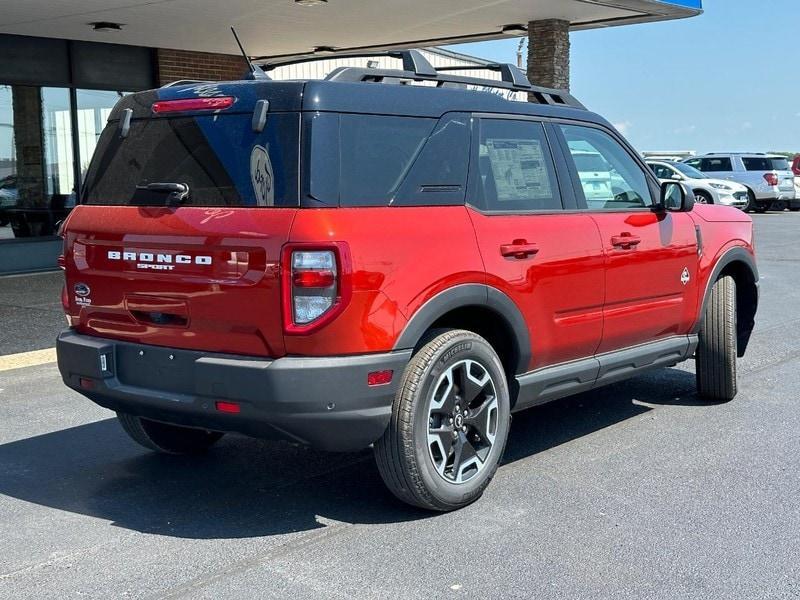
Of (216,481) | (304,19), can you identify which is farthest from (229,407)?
(304,19)

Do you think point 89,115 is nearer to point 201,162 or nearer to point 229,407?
point 201,162

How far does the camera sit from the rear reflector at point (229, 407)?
13.8 feet

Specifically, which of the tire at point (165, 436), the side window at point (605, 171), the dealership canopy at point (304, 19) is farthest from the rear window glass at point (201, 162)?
the dealership canopy at point (304, 19)

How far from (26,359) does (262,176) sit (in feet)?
15.8

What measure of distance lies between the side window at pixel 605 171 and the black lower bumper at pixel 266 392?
1905mm

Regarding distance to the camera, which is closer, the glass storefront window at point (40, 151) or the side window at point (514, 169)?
the side window at point (514, 169)

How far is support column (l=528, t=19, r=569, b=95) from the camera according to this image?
Result: 49.2 feet

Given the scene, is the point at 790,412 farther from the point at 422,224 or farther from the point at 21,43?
the point at 21,43

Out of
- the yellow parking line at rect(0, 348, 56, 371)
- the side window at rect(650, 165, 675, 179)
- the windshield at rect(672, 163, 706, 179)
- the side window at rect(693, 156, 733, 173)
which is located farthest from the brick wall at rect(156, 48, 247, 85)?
the side window at rect(693, 156, 733, 173)

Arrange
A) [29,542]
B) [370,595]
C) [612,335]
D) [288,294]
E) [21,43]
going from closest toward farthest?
[370,595] < [288,294] < [29,542] < [612,335] < [21,43]

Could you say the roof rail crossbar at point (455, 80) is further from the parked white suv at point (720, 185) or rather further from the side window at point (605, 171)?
the parked white suv at point (720, 185)

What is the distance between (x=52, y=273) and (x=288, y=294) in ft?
37.0

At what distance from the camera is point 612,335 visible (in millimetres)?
5625

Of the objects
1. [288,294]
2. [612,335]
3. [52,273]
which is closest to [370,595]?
[288,294]
